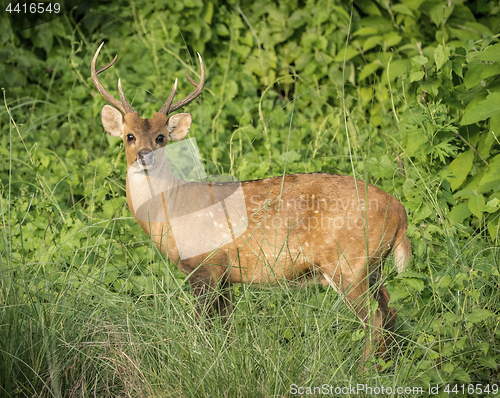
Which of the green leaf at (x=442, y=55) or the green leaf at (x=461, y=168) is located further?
the green leaf at (x=461, y=168)

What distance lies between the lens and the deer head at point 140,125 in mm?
3455

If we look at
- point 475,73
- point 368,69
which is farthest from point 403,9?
point 475,73

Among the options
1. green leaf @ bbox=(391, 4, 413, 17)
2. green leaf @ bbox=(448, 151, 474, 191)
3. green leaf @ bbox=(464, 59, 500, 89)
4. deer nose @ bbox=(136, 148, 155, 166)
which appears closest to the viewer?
deer nose @ bbox=(136, 148, 155, 166)

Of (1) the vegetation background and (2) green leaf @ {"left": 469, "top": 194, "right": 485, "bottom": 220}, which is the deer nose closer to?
(1) the vegetation background

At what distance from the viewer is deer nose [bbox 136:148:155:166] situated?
3396mm

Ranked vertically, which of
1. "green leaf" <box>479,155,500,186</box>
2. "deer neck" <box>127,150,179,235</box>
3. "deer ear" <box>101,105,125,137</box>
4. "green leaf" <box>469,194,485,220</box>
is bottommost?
"green leaf" <box>469,194,485,220</box>

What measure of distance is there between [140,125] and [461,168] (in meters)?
2.14

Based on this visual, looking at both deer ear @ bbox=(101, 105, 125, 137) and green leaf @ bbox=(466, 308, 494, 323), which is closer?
green leaf @ bbox=(466, 308, 494, 323)

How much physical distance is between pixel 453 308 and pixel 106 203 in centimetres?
248

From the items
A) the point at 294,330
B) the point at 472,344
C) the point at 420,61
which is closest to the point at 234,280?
the point at 294,330

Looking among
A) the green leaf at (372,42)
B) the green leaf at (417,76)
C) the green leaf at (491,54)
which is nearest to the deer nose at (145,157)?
the green leaf at (417,76)

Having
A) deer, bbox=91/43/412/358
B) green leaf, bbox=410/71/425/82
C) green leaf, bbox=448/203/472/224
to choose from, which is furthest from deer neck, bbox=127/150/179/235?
green leaf, bbox=448/203/472/224

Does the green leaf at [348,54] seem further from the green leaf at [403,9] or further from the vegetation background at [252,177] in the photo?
the green leaf at [403,9]

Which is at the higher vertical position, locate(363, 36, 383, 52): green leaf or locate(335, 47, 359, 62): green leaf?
locate(363, 36, 383, 52): green leaf
